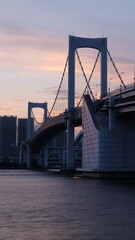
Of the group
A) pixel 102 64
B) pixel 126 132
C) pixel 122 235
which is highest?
pixel 102 64

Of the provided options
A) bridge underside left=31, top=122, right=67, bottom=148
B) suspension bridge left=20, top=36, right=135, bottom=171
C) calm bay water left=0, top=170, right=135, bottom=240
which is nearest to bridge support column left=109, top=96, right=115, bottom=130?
suspension bridge left=20, top=36, right=135, bottom=171

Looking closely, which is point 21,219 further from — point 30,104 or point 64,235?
point 30,104

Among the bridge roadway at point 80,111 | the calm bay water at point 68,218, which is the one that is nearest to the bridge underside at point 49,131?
the bridge roadway at point 80,111

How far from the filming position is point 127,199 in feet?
75.9

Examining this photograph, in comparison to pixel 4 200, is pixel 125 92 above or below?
above

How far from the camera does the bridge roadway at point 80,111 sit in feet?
139

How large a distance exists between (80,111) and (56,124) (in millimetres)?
9785

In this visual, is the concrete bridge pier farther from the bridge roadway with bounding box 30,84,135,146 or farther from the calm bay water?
the calm bay water

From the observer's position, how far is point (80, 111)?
2206 inches

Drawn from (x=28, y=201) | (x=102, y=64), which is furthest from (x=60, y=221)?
(x=102, y=64)

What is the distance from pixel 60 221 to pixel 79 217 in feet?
3.30

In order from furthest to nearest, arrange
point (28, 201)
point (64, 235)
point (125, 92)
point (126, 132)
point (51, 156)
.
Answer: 1. point (51, 156)
2. point (126, 132)
3. point (125, 92)
4. point (28, 201)
5. point (64, 235)

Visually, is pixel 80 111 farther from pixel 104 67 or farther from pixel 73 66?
pixel 73 66

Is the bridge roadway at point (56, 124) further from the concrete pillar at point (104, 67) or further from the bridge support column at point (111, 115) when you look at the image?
the bridge support column at point (111, 115)
